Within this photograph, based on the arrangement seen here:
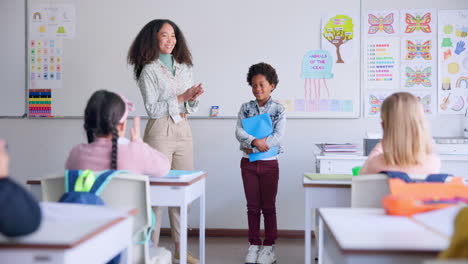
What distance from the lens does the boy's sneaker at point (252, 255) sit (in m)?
3.43

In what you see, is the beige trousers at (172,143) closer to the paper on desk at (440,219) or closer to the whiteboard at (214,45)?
the whiteboard at (214,45)

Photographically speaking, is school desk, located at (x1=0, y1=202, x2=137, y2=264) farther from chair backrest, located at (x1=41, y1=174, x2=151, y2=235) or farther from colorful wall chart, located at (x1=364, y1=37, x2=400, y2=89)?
colorful wall chart, located at (x1=364, y1=37, x2=400, y2=89)

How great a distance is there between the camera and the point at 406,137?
212cm

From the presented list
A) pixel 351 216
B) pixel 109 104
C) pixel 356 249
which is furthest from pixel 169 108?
pixel 356 249

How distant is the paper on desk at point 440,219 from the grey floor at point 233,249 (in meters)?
2.29

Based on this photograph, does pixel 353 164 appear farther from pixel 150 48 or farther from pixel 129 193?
pixel 129 193

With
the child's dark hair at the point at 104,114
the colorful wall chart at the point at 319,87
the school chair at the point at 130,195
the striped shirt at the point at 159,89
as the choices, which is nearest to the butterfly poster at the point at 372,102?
the colorful wall chart at the point at 319,87

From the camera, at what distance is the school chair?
200 centimetres

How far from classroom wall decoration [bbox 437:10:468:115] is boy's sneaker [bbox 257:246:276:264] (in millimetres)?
2050

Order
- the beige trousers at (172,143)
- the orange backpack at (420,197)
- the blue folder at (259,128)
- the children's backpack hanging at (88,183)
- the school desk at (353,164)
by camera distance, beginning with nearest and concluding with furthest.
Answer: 1. the orange backpack at (420,197)
2. the children's backpack hanging at (88,183)
3. the beige trousers at (172,143)
4. the blue folder at (259,128)
5. the school desk at (353,164)

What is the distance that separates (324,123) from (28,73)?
2.75 m

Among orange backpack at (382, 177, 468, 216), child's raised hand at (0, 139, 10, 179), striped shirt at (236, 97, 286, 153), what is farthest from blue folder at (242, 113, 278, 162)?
child's raised hand at (0, 139, 10, 179)

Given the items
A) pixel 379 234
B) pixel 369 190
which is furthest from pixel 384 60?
pixel 379 234

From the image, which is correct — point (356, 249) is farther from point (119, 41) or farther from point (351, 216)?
point (119, 41)
